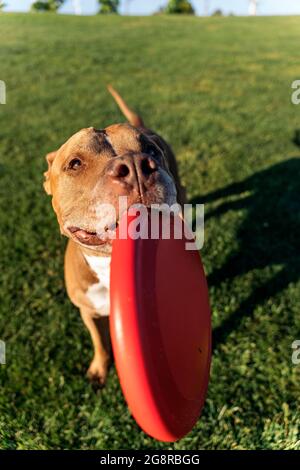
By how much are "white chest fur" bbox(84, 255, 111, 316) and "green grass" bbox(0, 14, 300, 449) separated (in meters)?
0.75

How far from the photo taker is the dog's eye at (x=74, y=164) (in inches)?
99.8

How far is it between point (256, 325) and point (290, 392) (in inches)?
26.9

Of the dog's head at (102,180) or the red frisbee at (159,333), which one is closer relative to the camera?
the red frisbee at (159,333)

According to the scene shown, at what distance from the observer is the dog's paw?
11.4ft

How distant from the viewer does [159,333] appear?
2.12 m

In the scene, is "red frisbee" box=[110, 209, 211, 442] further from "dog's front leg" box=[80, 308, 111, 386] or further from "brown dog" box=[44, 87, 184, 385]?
"dog's front leg" box=[80, 308, 111, 386]

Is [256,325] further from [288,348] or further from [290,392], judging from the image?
[290,392]

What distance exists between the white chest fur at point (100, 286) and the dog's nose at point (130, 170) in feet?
2.34
